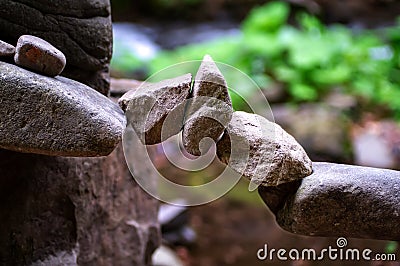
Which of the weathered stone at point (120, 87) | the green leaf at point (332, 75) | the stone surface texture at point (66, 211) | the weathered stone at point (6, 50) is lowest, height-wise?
the stone surface texture at point (66, 211)

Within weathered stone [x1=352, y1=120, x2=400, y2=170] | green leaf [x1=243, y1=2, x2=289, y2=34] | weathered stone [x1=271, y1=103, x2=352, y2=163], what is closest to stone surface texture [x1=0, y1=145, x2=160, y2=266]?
weathered stone [x1=271, y1=103, x2=352, y2=163]

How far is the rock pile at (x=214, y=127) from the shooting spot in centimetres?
95

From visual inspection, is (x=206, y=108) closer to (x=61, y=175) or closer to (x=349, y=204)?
(x=349, y=204)

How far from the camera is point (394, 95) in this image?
3686 mm

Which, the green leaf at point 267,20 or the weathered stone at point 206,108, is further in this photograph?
the green leaf at point 267,20

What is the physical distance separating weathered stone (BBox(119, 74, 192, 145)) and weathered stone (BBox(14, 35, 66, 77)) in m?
0.16

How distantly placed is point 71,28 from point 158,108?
0.93 feet

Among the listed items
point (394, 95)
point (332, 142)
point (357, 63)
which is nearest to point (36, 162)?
point (332, 142)

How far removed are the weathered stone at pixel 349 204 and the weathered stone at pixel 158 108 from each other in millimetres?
285

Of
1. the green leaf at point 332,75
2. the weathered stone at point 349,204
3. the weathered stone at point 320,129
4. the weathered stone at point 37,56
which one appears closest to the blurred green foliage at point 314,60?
the green leaf at point 332,75

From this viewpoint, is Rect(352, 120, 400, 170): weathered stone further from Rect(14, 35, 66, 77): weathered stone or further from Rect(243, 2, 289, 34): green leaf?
Rect(14, 35, 66, 77): weathered stone

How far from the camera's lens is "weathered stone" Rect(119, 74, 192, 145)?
37.7 inches

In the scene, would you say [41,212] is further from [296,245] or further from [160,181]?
[296,245]

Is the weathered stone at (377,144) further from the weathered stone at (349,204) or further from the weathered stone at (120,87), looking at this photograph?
the weathered stone at (349,204)
